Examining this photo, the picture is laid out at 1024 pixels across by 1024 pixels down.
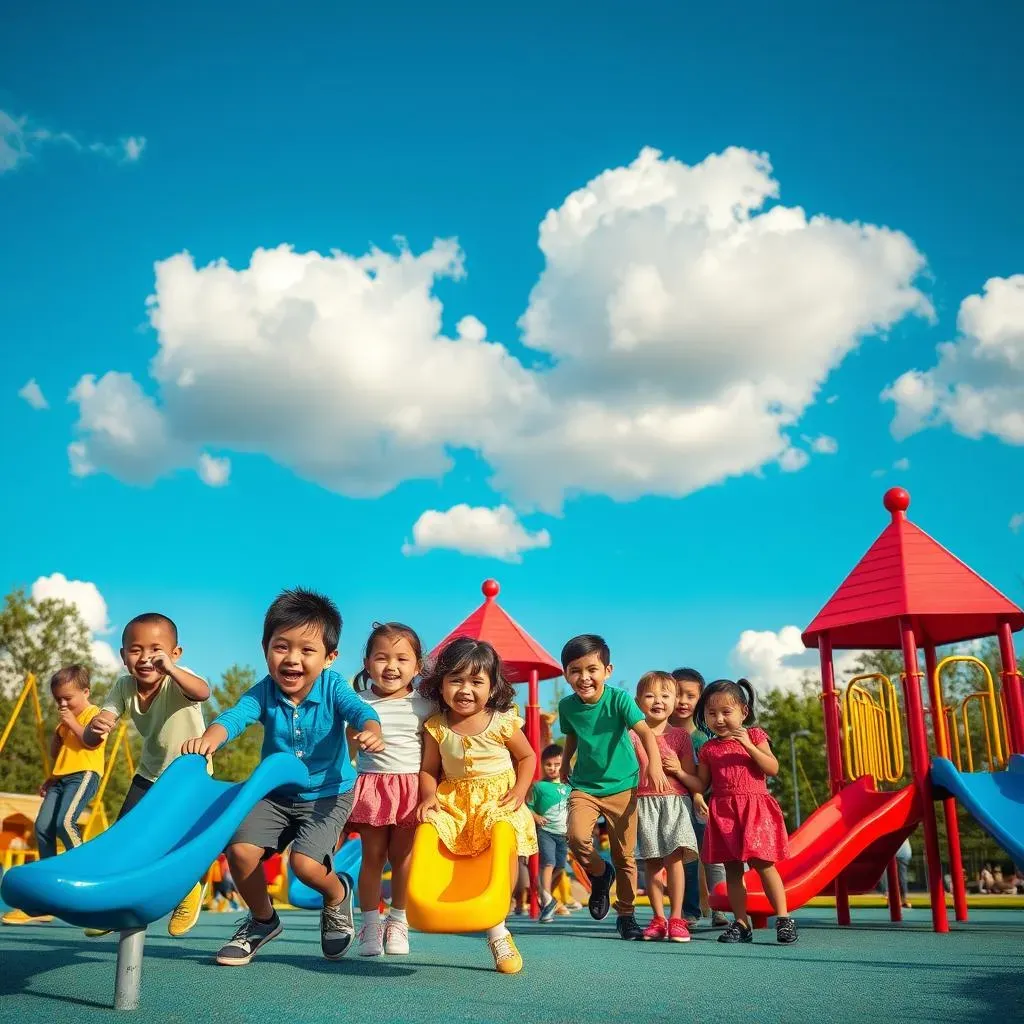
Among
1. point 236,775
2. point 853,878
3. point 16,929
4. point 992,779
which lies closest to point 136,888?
point 16,929

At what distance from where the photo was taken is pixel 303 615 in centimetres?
447

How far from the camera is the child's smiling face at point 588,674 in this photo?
596 centimetres

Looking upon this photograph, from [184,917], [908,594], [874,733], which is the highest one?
[908,594]

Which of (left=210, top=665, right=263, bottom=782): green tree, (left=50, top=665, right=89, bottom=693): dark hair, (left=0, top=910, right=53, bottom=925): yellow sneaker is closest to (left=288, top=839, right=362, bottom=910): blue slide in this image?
(left=0, top=910, right=53, bottom=925): yellow sneaker

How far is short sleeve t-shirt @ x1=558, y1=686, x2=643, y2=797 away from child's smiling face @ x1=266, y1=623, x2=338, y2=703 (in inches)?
84.7

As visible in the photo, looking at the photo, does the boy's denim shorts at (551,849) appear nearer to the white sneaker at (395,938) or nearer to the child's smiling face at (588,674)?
the child's smiling face at (588,674)

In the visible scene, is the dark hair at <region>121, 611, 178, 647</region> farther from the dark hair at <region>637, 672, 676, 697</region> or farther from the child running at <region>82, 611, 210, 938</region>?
the dark hair at <region>637, 672, 676, 697</region>

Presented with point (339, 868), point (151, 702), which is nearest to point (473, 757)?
point (151, 702)

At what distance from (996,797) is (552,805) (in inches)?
196

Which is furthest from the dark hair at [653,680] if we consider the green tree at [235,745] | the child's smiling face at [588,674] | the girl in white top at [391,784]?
the green tree at [235,745]

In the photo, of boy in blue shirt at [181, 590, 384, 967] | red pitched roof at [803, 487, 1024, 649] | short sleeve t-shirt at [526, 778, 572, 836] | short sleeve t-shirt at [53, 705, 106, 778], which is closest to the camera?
boy in blue shirt at [181, 590, 384, 967]

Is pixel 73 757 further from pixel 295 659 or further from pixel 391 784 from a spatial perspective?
pixel 295 659

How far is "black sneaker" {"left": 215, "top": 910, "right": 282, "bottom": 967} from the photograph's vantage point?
169 inches

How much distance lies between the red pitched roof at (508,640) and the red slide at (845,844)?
4.12 metres
